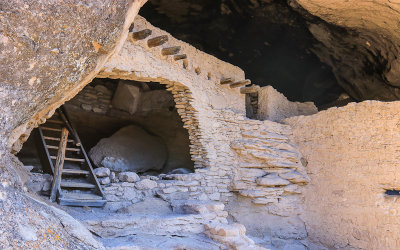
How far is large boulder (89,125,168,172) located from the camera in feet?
24.0

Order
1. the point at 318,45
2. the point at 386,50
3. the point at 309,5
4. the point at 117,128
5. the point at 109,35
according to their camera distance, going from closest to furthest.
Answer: the point at 109,35, the point at 309,5, the point at 386,50, the point at 117,128, the point at 318,45

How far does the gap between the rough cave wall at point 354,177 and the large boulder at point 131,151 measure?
3185 mm

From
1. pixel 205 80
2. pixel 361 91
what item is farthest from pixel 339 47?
pixel 205 80

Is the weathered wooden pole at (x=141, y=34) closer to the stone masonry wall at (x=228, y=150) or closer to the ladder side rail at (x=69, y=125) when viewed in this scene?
the stone masonry wall at (x=228, y=150)

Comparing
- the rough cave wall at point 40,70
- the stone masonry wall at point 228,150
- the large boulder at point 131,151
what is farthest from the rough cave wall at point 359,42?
the rough cave wall at point 40,70

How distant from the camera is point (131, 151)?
7.73 meters

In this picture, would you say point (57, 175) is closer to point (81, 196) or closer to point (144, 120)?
point (81, 196)

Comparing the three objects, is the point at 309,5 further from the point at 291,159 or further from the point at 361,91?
the point at 361,91

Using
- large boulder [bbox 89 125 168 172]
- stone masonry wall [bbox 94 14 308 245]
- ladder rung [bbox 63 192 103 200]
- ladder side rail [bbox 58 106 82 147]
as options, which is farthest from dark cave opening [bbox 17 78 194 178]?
ladder rung [bbox 63 192 103 200]

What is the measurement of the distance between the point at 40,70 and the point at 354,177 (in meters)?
5.22

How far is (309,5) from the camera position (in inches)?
265

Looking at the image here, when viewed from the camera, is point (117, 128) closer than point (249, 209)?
No

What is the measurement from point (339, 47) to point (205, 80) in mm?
3864

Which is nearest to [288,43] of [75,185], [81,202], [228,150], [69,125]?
[228,150]
